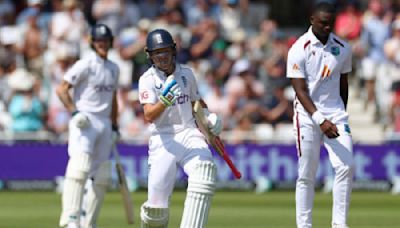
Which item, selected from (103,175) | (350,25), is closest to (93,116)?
(103,175)

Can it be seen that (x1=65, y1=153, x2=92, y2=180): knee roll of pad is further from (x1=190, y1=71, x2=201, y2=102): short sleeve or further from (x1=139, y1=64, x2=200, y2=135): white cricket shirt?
(x1=190, y1=71, x2=201, y2=102): short sleeve

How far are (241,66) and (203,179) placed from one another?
853 cm

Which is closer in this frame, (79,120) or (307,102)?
(307,102)

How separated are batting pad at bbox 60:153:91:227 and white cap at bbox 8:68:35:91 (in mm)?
5941

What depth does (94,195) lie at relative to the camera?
31.6 ft

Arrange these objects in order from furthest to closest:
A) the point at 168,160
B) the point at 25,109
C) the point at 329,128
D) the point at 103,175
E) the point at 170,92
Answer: the point at 25,109 → the point at 103,175 → the point at 329,128 → the point at 168,160 → the point at 170,92

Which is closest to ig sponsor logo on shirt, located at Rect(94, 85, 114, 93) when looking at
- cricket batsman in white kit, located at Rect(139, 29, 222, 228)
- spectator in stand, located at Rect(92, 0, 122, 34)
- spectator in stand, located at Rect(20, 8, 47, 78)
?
cricket batsman in white kit, located at Rect(139, 29, 222, 228)

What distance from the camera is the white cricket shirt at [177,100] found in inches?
307

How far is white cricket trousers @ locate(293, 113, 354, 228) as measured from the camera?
8.23 m

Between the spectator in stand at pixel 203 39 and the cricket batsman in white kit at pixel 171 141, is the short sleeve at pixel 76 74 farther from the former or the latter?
the spectator in stand at pixel 203 39

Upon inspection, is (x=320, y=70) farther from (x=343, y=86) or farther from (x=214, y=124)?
(x=214, y=124)

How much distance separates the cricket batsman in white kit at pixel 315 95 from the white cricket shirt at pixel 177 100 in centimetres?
86

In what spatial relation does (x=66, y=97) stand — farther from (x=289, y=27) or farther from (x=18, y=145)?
(x=289, y=27)

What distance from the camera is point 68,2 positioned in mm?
17094
